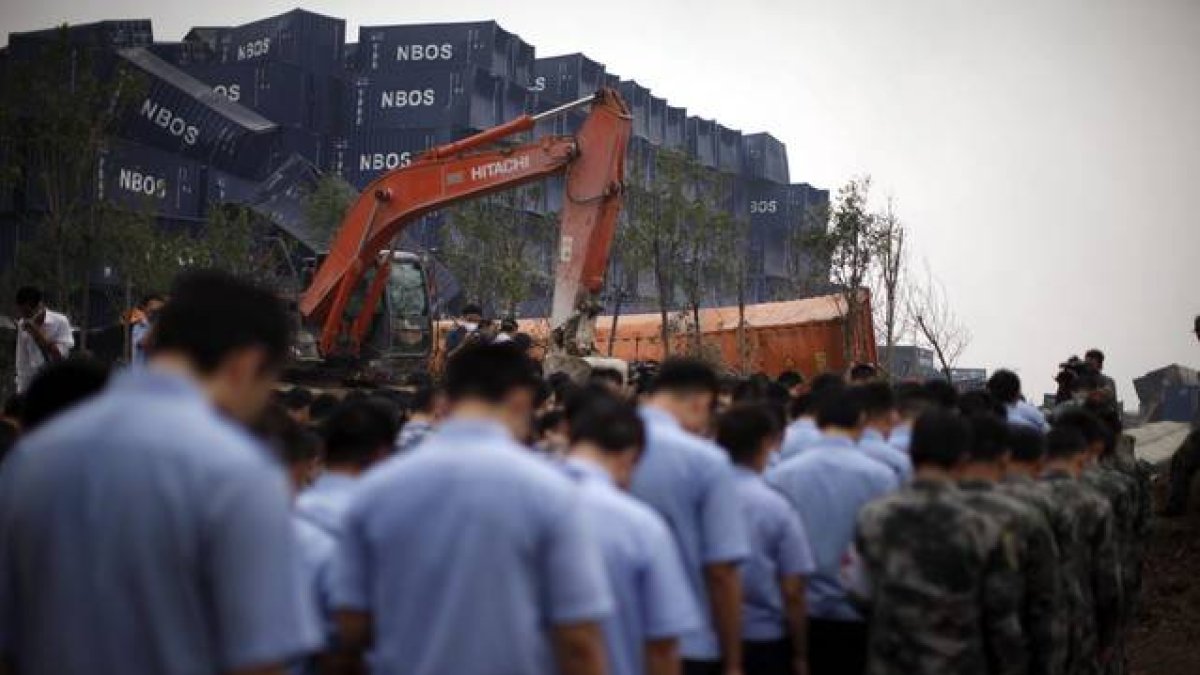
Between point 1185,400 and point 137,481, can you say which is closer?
point 137,481

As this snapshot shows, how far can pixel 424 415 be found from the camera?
8.31 m

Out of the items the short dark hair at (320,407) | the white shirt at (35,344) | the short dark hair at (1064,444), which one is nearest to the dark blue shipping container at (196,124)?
the white shirt at (35,344)

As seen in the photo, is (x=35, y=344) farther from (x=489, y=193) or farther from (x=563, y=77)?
(x=563, y=77)

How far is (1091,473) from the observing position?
27.5 feet

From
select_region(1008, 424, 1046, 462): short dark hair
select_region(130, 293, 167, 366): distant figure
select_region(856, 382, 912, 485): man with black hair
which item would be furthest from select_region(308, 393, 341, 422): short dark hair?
select_region(1008, 424, 1046, 462): short dark hair

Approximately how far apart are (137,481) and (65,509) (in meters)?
0.20

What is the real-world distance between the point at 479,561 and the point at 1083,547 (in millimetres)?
4833

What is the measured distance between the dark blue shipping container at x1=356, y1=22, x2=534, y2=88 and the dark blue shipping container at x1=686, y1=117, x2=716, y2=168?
1372 centimetres

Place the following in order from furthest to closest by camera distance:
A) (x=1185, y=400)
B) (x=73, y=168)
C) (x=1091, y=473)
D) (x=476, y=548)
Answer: (x=1185, y=400) < (x=73, y=168) < (x=1091, y=473) < (x=476, y=548)

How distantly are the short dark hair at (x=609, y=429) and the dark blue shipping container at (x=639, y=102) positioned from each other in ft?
212

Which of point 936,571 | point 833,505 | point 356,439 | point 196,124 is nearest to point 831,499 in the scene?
point 833,505

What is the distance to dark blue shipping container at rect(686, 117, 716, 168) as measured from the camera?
74.4 m

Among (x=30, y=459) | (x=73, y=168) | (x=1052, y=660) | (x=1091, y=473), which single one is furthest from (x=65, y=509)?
(x=73, y=168)

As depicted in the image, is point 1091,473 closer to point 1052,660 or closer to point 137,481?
point 1052,660
